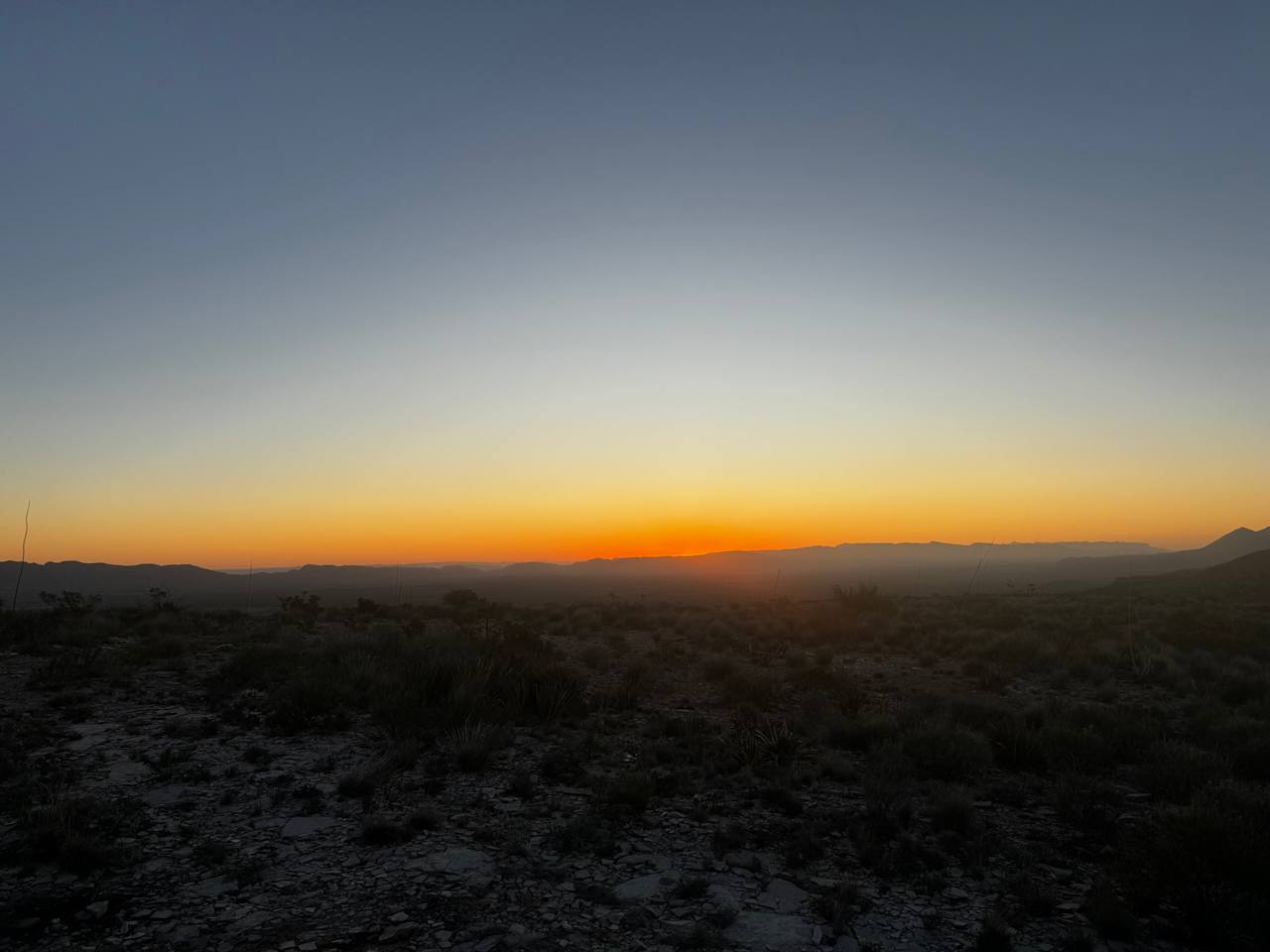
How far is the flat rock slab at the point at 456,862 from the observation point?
676cm

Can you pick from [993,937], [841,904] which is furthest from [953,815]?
[841,904]

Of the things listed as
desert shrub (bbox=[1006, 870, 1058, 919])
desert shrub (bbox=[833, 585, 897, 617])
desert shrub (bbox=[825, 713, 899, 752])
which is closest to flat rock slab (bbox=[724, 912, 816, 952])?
desert shrub (bbox=[1006, 870, 1058, 919])

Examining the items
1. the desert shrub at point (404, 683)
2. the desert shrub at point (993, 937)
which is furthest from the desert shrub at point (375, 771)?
the desert shrub at point (993, 937)

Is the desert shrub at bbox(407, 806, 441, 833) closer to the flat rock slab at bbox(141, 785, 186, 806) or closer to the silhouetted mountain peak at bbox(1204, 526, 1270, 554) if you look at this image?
the flat rock slab at bbox(141, 785, 186, 806)

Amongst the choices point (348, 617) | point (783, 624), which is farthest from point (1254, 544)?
point (348, 617)

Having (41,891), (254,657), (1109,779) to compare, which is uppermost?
(254,657)

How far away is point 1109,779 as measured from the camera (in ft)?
31.9

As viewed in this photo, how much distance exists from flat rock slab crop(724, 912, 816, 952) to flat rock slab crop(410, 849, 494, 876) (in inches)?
98.5

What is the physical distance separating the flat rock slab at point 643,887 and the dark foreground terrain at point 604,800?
38mm

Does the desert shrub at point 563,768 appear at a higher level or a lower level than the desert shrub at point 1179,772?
higher

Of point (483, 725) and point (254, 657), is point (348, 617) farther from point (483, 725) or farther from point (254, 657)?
point (483, 725)

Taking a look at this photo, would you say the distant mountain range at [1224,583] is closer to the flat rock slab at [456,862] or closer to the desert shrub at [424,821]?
the flat rock slab at [456,862]

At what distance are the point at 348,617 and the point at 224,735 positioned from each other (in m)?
13.9

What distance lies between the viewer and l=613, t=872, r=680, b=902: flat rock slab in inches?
253
